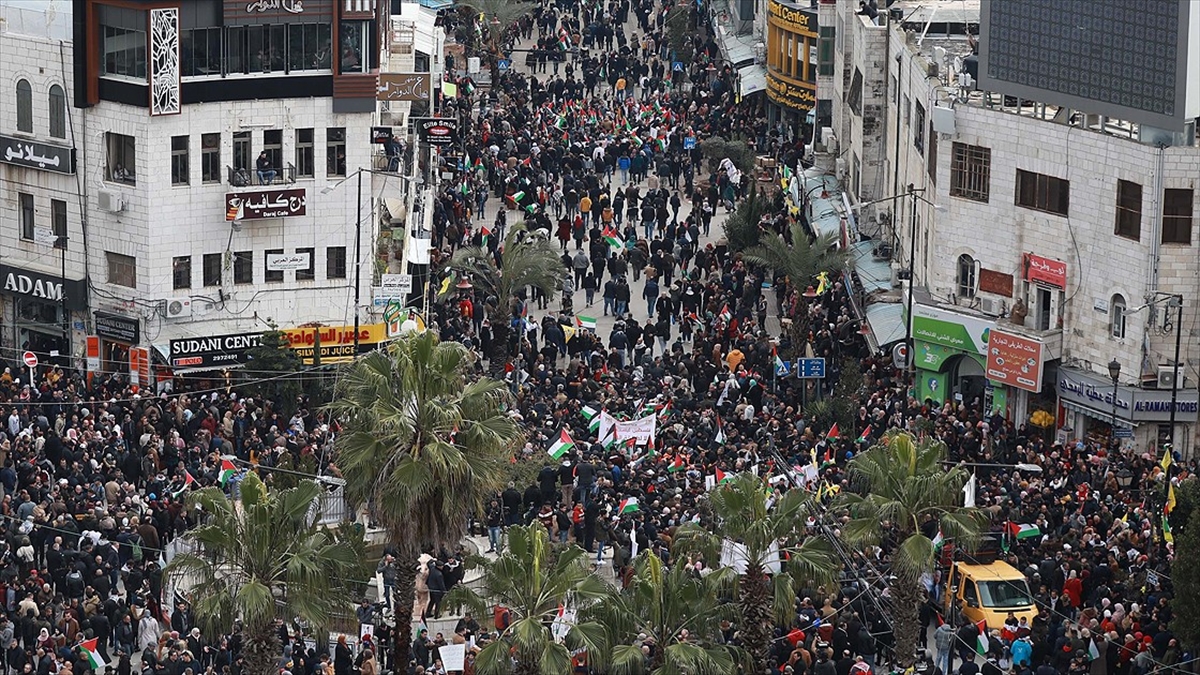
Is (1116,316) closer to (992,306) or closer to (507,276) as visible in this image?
(992,306)

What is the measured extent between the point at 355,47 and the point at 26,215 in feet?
30.4

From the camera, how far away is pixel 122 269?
7012cm

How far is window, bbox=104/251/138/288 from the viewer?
69.8m

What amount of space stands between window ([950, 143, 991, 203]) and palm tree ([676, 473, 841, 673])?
21.9 metres

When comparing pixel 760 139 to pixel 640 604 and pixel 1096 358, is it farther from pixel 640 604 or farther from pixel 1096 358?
pixel 640 604

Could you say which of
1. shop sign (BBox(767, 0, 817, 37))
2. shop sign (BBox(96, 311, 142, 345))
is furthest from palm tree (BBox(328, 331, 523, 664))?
shop sign (BBox(767, 0, 817, 37))

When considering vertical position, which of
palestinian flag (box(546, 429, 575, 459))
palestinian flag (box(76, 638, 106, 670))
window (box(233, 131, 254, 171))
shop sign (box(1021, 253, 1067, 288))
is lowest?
palestinian flag (box(76, 638, 106, 670))

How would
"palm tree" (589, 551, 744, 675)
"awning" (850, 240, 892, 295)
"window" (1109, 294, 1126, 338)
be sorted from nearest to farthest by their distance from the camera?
"palm tree" (589, 551, 744, 675) < "window" (1109, 294, 1126, 338) < "awning" (850, 240, 892, 295)

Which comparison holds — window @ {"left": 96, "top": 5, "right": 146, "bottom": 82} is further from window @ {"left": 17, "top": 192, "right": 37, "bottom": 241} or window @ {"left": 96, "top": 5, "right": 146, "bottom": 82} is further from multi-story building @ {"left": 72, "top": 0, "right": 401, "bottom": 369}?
window @ {"left": 17, "top": 192, "right": 37, "bottom": 241}

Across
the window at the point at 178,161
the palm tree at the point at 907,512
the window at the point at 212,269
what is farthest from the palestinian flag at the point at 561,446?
the window at the point at 178,161

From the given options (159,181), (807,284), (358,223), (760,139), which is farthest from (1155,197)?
(760,139)

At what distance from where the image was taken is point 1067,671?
48.9 metres

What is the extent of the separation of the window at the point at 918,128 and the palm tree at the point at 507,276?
31.7ft

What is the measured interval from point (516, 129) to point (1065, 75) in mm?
34816
